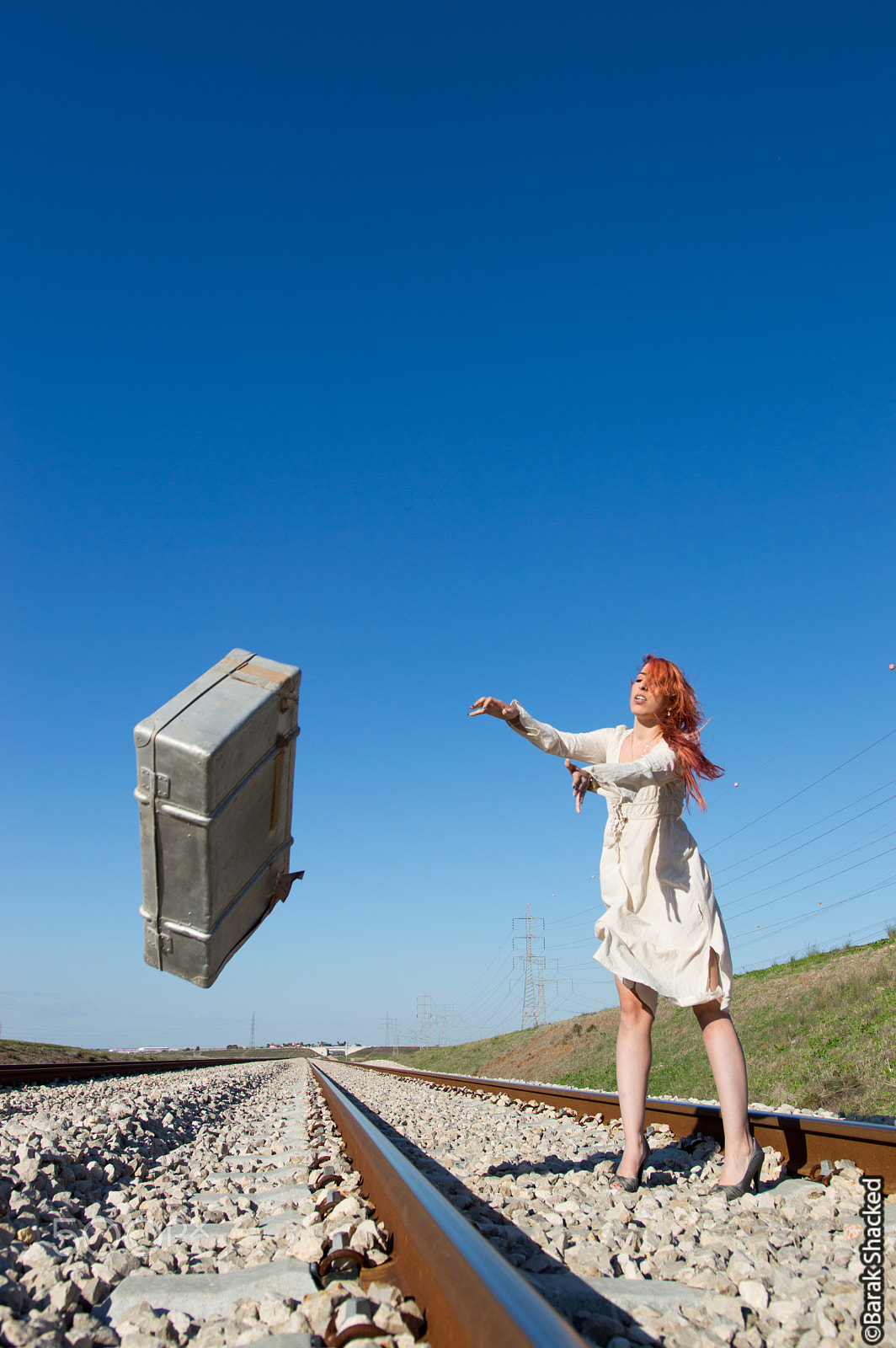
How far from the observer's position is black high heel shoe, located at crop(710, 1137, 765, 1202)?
9.49ft

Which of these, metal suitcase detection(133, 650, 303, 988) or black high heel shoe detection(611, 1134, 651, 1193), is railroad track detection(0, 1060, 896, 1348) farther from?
metal suitcase detection(133, 650, 303, 988)

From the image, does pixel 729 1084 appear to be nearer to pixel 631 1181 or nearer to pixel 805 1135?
pixel 631 1181

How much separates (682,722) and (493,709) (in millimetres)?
812

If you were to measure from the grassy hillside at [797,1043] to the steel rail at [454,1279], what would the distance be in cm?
423

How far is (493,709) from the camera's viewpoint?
10.9 ft

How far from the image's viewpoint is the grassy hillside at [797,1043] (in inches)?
239

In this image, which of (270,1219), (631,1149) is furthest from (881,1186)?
(270,1219)

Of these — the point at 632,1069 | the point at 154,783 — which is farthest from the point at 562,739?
the point at 154,783

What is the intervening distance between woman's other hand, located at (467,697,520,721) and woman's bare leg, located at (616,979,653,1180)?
46.5 inches

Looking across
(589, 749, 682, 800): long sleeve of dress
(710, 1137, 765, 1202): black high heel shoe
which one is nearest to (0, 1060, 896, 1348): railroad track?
(710, 1137, 765, 1202): black high heel shoe

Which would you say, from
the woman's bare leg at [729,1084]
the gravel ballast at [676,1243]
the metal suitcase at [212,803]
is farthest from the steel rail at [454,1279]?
the woman's bare leg at [729,1084]

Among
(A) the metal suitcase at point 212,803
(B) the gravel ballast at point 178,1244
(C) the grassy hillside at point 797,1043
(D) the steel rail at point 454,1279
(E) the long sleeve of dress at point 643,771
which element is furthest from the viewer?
(C) the grassy hillside at point 797,1043

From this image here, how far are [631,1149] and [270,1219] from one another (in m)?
1.39

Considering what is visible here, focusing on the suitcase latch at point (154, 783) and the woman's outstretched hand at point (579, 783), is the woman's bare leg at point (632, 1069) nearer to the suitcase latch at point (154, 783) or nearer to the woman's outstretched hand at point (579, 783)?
the woman's outstretched hand at point (579, 783)
